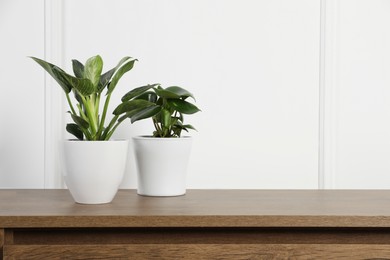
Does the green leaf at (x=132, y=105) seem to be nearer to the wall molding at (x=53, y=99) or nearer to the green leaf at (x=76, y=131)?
the green leaf at (x=76, y=131)

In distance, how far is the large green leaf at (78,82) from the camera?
0.83 m

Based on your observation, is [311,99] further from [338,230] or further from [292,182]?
[338,230]

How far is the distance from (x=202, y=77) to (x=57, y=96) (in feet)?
0.97

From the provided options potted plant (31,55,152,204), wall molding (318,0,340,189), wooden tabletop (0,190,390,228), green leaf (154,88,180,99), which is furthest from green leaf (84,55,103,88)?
wall molding (318,0,340,189)

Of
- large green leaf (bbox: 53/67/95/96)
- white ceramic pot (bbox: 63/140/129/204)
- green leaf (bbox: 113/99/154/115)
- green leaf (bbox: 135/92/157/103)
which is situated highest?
large green leaf (bbox: 53/67/95/96)

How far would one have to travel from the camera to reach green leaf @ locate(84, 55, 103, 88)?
2.81 ft

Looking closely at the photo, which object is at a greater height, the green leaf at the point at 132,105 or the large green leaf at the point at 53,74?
the large green leaf at the point at 53,74

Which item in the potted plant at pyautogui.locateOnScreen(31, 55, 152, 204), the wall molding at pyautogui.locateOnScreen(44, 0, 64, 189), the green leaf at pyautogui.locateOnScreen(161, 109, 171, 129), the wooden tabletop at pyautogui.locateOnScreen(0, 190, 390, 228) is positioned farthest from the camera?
the wall molding at pyautogui.locateOnScreen(44, 0, 64, 189)

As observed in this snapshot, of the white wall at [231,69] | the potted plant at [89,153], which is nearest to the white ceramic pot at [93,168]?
the potted plant at [89,153]

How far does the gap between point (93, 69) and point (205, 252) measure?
13.2 inches

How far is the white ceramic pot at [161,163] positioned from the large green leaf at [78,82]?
131 mm

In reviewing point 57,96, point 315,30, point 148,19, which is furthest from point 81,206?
point 315,30

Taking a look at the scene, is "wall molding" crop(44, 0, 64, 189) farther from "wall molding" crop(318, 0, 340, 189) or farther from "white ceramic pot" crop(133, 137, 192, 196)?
"wall molding" crop(318, 0, 340, 189)

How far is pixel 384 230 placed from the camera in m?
0.77
